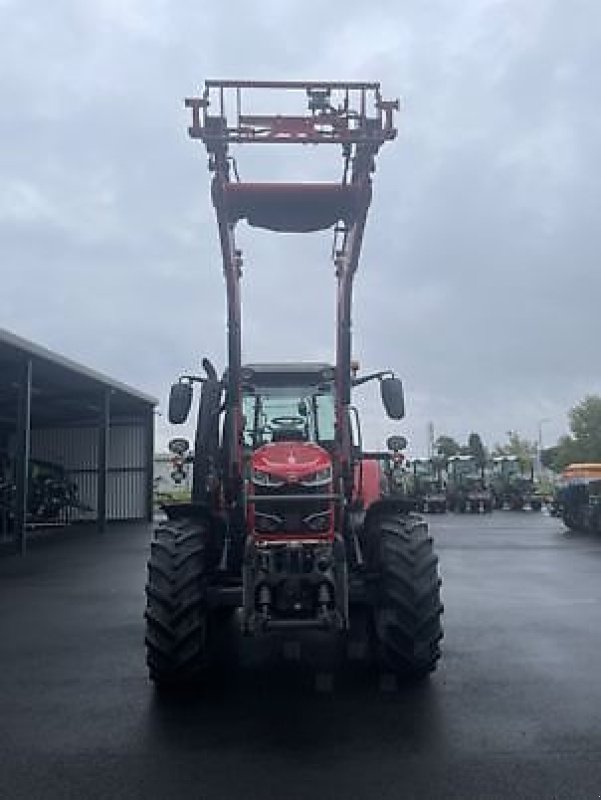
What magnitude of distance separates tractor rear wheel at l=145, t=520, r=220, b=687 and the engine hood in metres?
0.88

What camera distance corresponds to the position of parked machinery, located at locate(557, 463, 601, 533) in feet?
93.1

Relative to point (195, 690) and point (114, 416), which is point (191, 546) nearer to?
point (195, 690)

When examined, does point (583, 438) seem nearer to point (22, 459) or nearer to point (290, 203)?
point (22, 459)

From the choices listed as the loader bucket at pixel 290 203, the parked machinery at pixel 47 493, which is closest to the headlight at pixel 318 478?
the loader bucket at pixel 290 203

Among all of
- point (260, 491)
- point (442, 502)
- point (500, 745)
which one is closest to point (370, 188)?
point (260, 491)

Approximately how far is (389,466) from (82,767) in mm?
6888

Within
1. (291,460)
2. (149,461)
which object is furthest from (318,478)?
(149,461)

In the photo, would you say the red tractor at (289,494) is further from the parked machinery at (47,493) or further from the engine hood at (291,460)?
the parked machinery at (47,493)

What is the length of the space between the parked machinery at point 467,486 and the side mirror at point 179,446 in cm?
3610

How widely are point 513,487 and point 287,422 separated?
133 feet

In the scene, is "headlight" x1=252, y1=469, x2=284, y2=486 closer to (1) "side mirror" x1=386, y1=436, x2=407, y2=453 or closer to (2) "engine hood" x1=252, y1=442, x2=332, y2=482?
(2) "engine hood" x1=252, y1=442, x2=332, y2=482

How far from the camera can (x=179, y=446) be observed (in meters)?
10.3

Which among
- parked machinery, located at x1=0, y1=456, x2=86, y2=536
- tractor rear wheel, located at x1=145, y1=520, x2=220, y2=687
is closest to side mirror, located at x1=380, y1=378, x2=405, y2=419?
tractor rear wheel, located at x1=145, y1=520, x2=220, y2=687

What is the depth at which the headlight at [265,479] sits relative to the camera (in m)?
7.70
